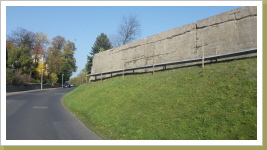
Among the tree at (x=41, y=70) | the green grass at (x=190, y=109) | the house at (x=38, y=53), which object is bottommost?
the green grass at (x=190, y=109)

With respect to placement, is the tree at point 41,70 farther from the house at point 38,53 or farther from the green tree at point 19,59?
the green tree at point 19,59

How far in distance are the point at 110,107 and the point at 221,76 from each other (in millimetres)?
5136

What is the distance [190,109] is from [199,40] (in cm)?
690

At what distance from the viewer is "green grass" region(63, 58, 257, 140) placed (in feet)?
24.0

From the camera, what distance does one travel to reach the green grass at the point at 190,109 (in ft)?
24.0

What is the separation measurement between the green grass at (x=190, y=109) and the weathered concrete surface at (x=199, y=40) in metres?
1.36

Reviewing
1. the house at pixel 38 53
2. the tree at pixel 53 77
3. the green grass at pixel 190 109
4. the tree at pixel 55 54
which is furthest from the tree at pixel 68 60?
the green grass at pixel 190 109

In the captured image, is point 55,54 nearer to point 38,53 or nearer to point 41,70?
point 38,53

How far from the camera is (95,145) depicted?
7926 mm

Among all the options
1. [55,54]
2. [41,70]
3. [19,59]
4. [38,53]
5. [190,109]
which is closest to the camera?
[190,109]

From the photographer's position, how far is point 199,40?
14.8 m

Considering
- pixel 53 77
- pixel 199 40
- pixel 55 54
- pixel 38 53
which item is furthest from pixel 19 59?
pixel 199 40

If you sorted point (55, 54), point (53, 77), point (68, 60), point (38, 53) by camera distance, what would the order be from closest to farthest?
point (38, 53) < point (53, 77) < point (55, 54) < point (68, 60)
